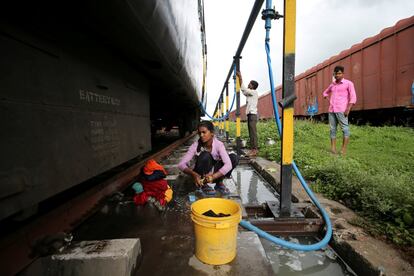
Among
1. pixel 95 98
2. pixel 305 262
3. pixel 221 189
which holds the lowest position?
pixel 305 262

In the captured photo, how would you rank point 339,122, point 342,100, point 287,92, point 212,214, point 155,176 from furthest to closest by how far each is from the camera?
point 339,122 < point 342,100 < point 155,176 < point 287,92 < point 212,214

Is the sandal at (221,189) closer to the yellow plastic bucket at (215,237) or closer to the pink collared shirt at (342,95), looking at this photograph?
the yellow plastic bucket at (215,237)

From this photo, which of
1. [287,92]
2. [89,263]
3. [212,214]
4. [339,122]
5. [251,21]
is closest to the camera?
[89,263]

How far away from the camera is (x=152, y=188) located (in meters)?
2.12

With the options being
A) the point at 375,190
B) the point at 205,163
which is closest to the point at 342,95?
the point at 375,190

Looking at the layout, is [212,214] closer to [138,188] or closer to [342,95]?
[138,188]

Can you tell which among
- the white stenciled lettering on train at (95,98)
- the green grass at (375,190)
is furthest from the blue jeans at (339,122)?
the white stenciled lettering on train at (95,98)

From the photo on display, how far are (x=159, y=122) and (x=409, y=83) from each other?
739 centimetres

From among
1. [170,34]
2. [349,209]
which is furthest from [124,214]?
[349,209]

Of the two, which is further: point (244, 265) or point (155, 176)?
point (155, 176)

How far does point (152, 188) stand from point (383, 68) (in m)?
8.55

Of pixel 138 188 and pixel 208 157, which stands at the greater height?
pixel 208 157

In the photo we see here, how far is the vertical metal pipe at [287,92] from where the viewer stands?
1673 millimetres

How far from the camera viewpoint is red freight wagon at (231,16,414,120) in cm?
668
